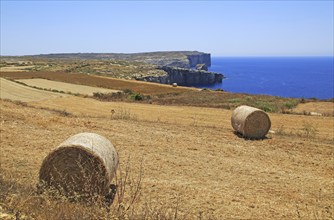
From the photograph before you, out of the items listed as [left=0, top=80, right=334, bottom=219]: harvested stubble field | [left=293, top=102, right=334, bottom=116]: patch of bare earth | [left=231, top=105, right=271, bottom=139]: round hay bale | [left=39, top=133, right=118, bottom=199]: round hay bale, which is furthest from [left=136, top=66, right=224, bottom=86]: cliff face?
[left=39, top=133, right=118, bottom=199]: round hay bale

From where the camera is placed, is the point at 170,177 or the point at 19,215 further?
the point at 170,177

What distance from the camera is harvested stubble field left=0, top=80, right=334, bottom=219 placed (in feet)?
29.1

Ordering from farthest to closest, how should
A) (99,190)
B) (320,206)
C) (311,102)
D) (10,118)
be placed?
(311,102) → (10,118) → (320,206) → (99,190)

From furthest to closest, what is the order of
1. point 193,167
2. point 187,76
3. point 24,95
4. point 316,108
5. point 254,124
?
point 187,76, point 24,95, point 316,108, point 254,124, point 193,167

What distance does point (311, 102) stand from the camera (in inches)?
1532

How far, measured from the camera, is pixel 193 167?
13938 mm

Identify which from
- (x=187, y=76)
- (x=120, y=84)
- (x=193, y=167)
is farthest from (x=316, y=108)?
(x=187, y=76)

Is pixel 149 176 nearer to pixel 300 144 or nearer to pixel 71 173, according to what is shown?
pixel 71 173

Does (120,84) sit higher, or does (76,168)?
(76,168)

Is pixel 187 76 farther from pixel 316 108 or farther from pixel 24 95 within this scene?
pixel 316 108

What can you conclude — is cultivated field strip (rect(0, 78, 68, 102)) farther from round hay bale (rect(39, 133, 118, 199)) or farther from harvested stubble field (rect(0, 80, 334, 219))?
round hay bale (rect(39, 133, 118, 199))

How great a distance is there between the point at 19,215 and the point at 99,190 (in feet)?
11.0

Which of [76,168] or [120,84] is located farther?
[120,84]

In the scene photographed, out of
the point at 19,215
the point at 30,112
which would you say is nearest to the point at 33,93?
the point at 30,112
